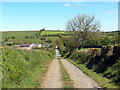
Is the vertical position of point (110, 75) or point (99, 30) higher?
point (99, 30)

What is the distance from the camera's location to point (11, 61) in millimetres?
18609

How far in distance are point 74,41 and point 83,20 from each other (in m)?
7.56

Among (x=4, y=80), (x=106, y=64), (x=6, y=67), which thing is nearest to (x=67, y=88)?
(x=4, y=80)

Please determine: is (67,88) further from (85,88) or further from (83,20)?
(83,20)

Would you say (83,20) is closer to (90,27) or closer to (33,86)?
(90,27)

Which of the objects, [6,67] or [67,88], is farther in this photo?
[6,67]

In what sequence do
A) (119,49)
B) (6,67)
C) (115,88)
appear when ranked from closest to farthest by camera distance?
(115,88)
(6,67)
(119,49)

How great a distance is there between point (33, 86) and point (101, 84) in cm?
514

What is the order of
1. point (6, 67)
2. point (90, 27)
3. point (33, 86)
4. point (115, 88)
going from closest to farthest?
point (115, 88) → point (33, 86) → point (6, 67) → point (90, 27)

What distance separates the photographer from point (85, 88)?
14.1 meters

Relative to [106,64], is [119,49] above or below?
above

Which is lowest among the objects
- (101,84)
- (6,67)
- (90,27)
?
(101,84)

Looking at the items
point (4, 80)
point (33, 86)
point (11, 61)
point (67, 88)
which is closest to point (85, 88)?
point (67, 88)

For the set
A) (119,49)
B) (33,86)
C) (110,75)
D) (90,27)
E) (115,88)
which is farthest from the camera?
(90,27)
